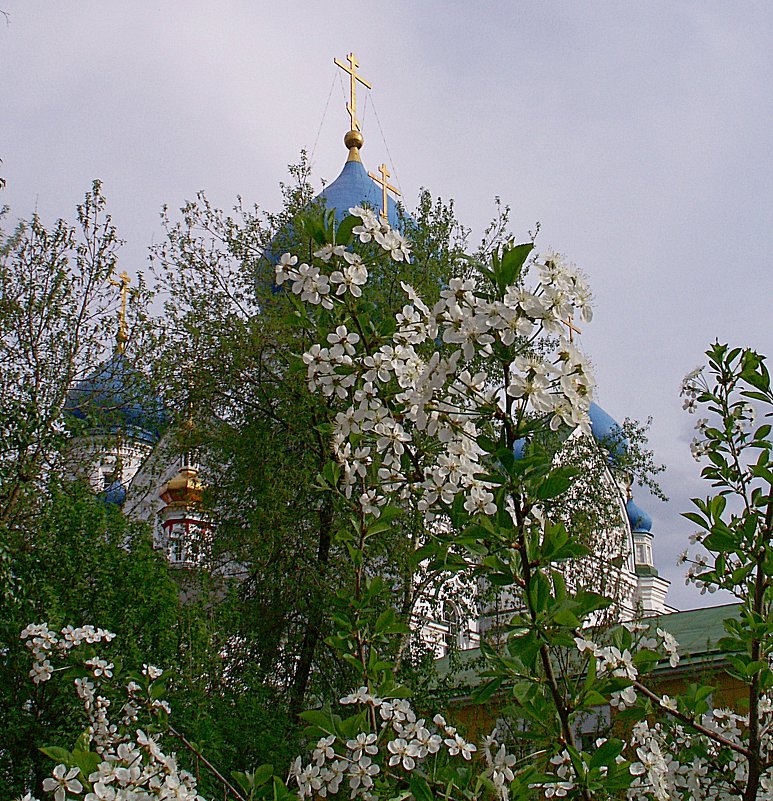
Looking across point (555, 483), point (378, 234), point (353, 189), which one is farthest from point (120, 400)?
point (555, 483)

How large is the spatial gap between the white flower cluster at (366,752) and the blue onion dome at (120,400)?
6.84 metres

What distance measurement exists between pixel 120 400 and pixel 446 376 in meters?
8.33

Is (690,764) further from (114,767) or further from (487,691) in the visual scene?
(114,767)

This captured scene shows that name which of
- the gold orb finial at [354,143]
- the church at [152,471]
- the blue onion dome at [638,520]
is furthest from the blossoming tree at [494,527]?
the blue onion dome at [638,520]

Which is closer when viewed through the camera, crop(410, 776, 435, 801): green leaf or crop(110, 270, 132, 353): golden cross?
crop(410, 776, 435, 801): green leaf

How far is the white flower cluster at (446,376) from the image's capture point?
6.49 ft

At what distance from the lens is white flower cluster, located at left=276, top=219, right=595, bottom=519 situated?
1979 millimetres

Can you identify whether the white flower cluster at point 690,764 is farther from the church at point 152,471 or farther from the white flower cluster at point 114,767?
the church at point 152,471

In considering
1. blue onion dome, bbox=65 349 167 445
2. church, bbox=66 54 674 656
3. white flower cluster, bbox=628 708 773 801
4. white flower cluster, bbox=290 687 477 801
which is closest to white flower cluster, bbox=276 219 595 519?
white flower cluster, bbox=290 687 477 801

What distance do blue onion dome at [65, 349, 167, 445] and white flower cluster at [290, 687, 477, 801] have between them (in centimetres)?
684

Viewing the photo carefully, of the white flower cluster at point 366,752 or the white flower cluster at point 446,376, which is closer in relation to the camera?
the white flower cluster at point 446,376

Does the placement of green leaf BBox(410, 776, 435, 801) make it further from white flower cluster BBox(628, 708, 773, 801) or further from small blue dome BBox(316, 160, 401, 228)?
small blue dome BBox(316, 160, 401, 228)

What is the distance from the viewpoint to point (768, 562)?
275 cm

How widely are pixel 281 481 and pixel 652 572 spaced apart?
1667 centimetres
